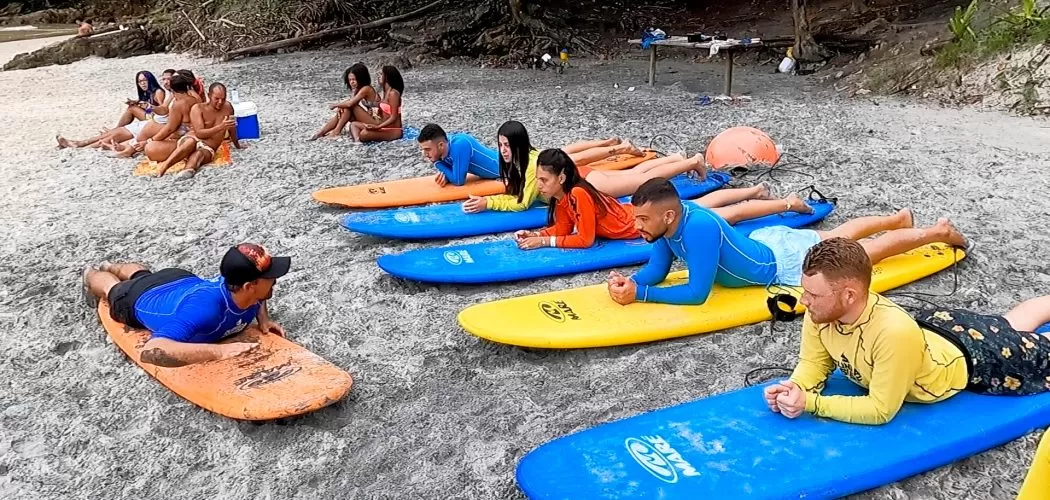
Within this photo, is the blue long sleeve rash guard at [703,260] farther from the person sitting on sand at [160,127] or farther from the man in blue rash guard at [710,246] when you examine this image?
the person sitting on sand at [160,127]

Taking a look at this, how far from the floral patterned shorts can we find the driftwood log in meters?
14.2

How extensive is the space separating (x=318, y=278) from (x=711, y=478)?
2.96 meters

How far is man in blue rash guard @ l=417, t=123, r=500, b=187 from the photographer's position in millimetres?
6000

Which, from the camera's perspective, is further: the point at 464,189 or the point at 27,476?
the point at 464,189

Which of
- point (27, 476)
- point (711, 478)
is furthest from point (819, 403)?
point (27, 476)

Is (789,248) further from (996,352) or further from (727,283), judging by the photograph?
(996,352)

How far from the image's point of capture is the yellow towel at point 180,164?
279 inches

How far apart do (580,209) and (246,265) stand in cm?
207

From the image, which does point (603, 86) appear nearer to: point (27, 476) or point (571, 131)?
point (571, 131)

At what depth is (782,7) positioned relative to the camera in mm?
14555

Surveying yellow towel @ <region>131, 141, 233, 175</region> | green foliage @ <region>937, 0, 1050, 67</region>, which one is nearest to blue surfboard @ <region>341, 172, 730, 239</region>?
yellow towel @ <region>131, 141, 233, 175</region>

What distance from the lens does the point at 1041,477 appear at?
1.81 meters

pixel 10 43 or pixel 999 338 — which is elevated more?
pixel 10 43

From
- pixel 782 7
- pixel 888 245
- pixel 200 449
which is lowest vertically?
pixel 200 449
